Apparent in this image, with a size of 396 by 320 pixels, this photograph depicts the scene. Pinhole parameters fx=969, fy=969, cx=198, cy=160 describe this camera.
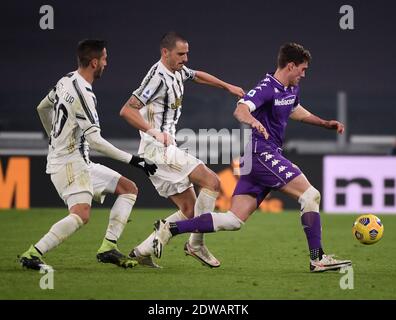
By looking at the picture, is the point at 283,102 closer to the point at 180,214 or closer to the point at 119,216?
the point at 180,214

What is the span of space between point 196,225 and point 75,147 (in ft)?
4.05

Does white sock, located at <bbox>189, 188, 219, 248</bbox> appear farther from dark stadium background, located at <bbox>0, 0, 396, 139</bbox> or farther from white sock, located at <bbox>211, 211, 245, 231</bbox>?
dark stadium background, located at <bbox>0, 0, 396, 139</bbox>

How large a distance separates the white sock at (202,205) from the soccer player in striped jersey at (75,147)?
614 mm

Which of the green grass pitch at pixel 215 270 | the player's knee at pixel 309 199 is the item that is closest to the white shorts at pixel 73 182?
the green grass pitch at pixel 215 270

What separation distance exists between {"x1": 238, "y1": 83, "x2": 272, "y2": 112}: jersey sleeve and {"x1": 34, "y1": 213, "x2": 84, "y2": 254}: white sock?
1.73 meters

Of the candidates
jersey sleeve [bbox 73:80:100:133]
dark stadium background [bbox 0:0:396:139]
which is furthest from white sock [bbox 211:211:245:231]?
dark stadium background [bbox 0:0:396:139]

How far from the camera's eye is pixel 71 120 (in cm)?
822

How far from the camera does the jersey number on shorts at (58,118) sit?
8211 millimetres

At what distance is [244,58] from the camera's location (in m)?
20.7

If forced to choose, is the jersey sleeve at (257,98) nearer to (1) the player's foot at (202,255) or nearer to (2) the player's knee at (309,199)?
(2) the player's knee at (309,199)

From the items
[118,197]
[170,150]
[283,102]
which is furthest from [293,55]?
[118,197]

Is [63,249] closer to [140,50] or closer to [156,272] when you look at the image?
[156,272]
